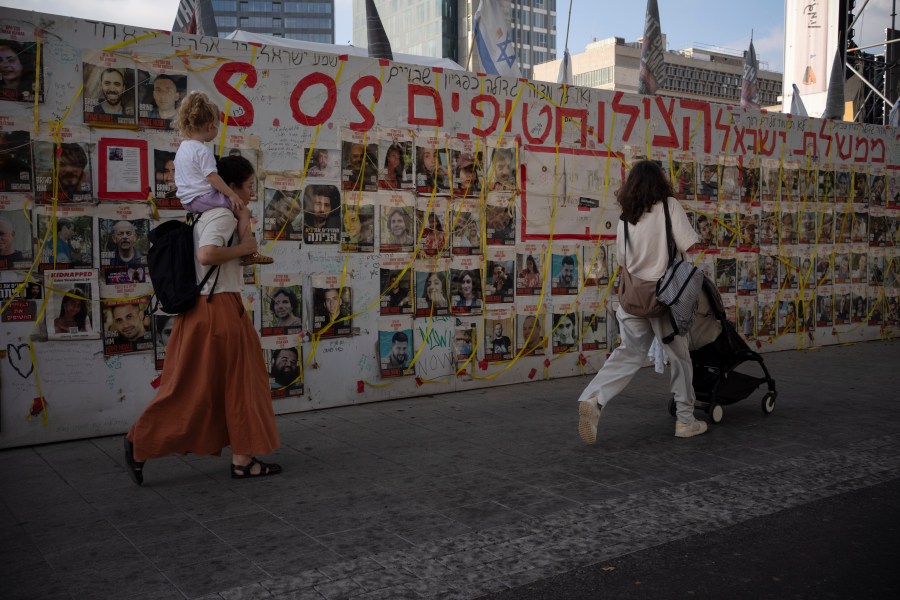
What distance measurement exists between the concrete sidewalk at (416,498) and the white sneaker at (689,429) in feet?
0.23

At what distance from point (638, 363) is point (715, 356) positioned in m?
0.99

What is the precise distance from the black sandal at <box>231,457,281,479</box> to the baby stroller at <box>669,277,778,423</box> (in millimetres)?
2860

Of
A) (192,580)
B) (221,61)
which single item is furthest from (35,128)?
(192,580)

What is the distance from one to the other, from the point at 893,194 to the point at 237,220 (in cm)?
896

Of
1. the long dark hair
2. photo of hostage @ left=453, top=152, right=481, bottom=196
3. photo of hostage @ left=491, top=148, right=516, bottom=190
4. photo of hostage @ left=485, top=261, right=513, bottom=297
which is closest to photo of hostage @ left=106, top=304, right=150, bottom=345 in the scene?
photo of hostage @ left=453, top=152, right=481, bottom=196

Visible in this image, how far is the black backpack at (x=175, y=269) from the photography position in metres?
4.59

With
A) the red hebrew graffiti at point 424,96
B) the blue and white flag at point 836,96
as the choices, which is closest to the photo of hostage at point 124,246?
the red hebrew graffiti at point 424,96

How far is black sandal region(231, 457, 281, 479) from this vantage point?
474cm

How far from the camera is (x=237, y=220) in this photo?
15.6 feet

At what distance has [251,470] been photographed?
478 cm

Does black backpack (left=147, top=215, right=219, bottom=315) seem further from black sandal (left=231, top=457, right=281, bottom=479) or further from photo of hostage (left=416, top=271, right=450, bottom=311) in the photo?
photo of hostage (left=416, top=271, right=450, bottom=311)

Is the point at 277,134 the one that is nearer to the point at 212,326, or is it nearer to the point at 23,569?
the point at 212,326

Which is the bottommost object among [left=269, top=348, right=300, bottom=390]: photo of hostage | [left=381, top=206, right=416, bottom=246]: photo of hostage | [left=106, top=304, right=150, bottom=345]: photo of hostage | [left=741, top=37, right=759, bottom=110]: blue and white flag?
[left=269, top=348, right=300, bottom=390]: photo of hostage

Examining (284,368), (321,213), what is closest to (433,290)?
(321,213)
